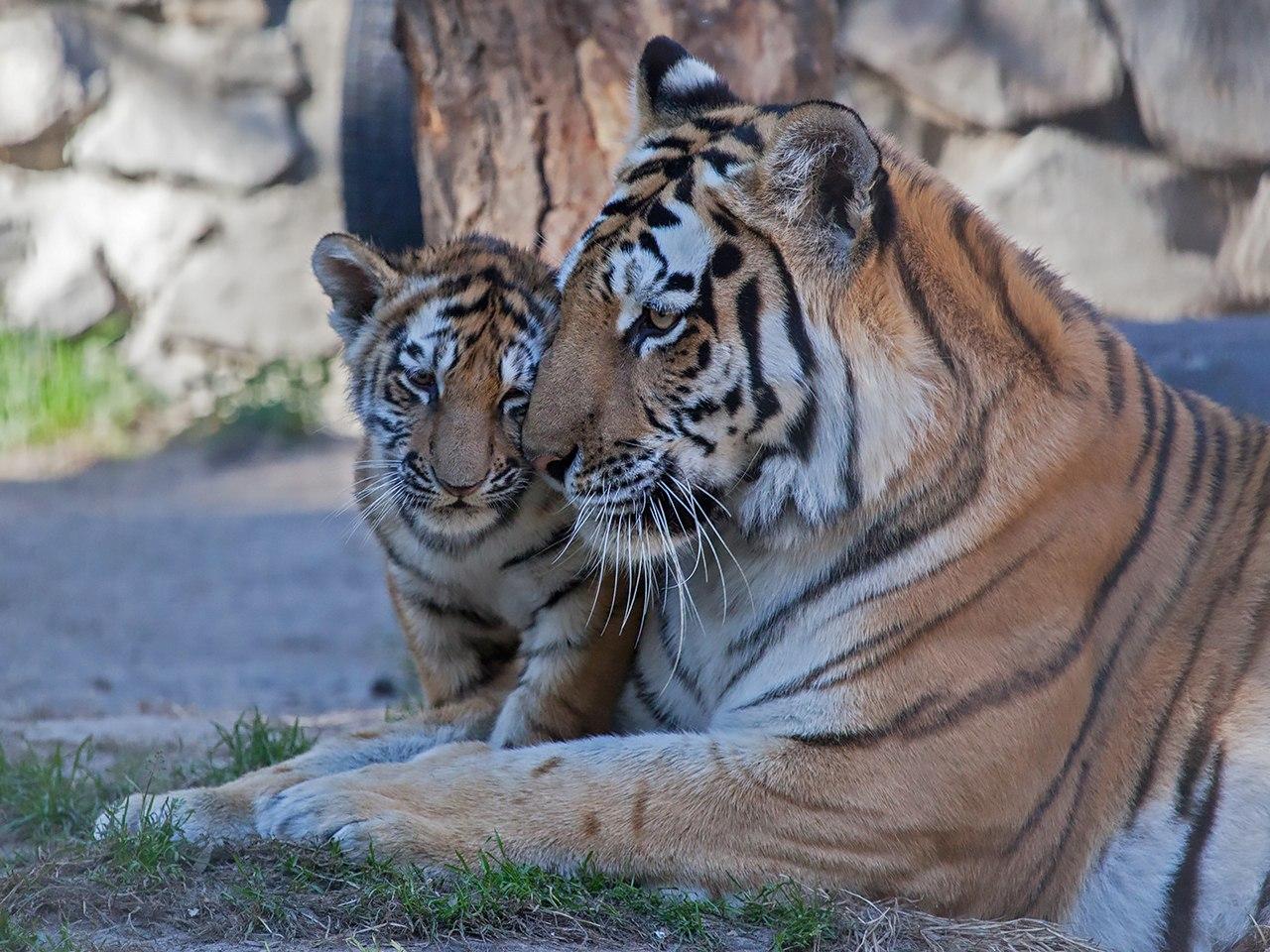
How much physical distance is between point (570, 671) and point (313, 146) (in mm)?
6776

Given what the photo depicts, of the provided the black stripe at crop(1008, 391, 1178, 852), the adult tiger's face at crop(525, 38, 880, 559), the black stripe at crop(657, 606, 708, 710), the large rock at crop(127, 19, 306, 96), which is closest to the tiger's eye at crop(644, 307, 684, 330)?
the adult tiger's face at crop(525, 38, 880, 559)

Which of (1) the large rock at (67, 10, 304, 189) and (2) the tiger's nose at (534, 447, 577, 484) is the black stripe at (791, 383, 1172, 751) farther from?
(1) the large rock at (67, 10, 304, 189)

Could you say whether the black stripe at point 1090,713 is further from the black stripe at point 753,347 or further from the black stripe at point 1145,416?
the black stripe at point 753,347

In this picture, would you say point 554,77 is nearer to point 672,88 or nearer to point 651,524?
point 672,88

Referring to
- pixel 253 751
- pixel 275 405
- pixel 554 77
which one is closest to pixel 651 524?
pixel 253 751

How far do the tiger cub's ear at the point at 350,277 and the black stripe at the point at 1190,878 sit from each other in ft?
6.07

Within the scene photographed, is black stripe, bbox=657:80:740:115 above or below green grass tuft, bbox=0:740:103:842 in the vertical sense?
above

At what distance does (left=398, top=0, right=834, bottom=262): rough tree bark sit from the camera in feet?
12.9

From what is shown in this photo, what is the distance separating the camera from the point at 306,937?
7.17 feet

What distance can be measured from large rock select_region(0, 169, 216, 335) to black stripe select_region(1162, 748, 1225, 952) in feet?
24.7

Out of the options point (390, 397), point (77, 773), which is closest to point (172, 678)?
point (77, 773)

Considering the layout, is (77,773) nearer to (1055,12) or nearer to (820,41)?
(820,41)

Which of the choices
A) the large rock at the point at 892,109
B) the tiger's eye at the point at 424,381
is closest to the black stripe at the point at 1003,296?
the tiger's eye at the point at 424,381

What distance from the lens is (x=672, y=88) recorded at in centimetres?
283
